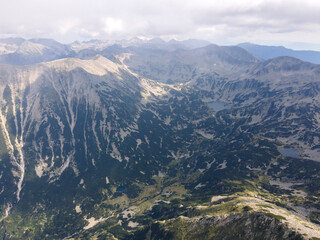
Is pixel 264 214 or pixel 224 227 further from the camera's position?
pixel 224 227

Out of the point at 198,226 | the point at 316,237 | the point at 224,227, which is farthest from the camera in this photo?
the point at 198,226

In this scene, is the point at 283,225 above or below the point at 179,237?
above

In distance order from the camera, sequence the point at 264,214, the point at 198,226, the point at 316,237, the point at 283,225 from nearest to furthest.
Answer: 1. the point at 316,237
2. the point at 283,225
3. the point at 264,214
4. the point at 198,226

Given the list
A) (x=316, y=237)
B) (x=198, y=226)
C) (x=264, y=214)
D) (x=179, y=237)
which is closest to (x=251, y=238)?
(x=264, y=214)

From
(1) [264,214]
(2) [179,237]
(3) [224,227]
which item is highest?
(1) [264,214]

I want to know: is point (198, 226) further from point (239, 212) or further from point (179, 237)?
point (239, 212)

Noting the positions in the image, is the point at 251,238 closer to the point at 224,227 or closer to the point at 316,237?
the point at 224,227

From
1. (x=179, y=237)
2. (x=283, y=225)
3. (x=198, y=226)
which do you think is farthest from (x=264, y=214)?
(x=179, y=237)

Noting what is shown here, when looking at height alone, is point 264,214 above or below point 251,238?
above

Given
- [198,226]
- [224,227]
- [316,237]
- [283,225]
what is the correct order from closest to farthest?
[316,237]
[283,225]
[224,227]
[198,226]
